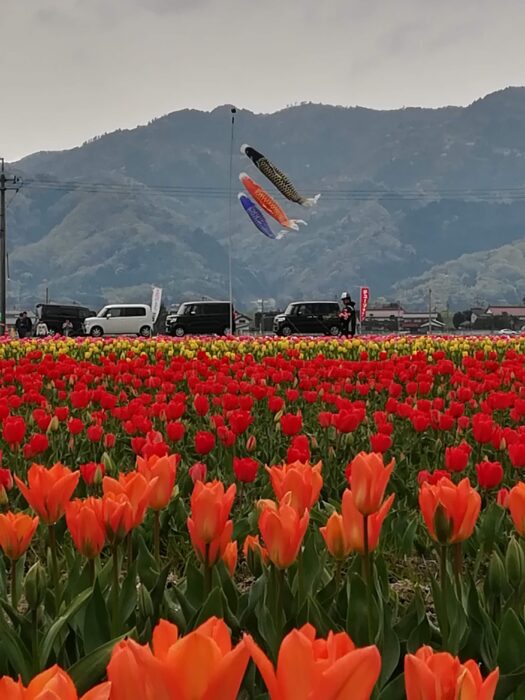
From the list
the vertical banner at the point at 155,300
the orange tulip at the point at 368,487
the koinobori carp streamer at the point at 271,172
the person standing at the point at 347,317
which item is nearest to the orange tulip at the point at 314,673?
the orange tulip at the point at 368,487

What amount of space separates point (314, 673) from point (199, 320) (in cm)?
3786

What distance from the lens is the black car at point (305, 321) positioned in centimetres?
3725

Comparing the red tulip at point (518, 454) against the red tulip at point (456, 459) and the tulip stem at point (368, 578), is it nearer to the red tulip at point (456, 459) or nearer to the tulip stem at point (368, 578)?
the red tulip at point (456, 459)

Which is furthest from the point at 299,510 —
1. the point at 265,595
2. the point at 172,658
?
the point at 172,658

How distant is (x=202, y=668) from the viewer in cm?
79

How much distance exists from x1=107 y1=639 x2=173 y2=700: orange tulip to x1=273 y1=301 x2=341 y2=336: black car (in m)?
36.2

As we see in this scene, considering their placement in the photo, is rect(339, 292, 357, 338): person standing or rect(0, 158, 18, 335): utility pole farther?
rect(0, 158, 18, 335): utility pole

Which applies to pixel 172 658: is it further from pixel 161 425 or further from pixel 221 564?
pixel 161 425

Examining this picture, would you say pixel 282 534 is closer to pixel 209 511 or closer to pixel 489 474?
pixel 209 511

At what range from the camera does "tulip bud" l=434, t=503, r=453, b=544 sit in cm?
169

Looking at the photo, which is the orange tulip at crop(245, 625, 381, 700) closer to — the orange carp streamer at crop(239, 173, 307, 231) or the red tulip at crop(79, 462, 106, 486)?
the red tulip at crop(79, 462, 106, 486)

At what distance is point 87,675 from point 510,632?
2.60ft

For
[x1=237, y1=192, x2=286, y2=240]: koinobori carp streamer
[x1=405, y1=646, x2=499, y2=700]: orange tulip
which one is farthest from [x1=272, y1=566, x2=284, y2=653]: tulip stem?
[x1=237, y1=192, x2=286, y2=240]: koinobori carp streamer

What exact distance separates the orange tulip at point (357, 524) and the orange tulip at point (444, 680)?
0.78 m
